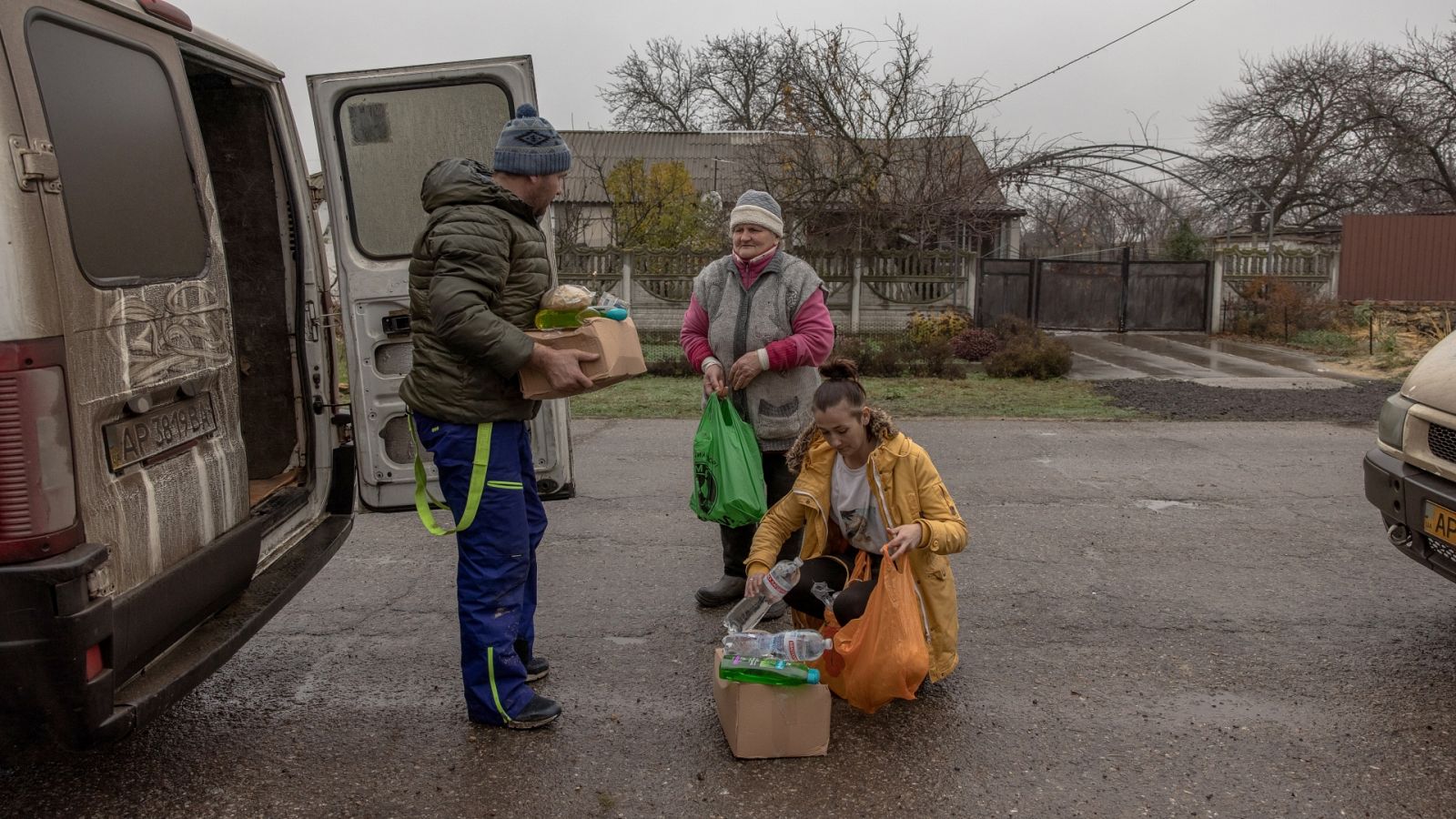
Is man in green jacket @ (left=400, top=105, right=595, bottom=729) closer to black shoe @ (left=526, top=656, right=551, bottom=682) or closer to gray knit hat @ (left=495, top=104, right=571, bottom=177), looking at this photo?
gray knit hat @ (left=495, top=104, right=571, bottom=177)

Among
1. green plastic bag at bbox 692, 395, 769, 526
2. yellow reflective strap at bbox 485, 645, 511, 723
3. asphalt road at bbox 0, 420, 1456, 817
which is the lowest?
asphalt road at bbox 0, 420, 1456, 817

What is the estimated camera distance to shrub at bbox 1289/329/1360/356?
1675 centimetres

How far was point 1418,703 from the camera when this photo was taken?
3.72 m

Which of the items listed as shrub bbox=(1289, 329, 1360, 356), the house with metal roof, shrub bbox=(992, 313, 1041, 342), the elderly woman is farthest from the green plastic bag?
the house with metal roof

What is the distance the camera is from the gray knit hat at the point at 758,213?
4.38 meters

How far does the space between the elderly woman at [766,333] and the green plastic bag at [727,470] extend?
5.0 inches

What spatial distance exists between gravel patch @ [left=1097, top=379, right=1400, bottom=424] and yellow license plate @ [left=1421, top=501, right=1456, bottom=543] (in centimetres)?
627

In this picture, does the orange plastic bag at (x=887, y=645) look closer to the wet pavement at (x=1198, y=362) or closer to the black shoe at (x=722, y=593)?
the black shoe at (x=722, y=593)

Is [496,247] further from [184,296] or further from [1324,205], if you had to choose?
[1324,205]

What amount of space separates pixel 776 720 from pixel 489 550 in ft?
3.45

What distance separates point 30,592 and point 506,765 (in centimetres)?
143

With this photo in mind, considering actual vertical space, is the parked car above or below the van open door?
below

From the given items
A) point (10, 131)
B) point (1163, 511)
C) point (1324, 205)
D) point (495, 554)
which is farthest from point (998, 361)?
point (1324, 205)

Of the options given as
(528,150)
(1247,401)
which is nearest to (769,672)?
(528,150)
